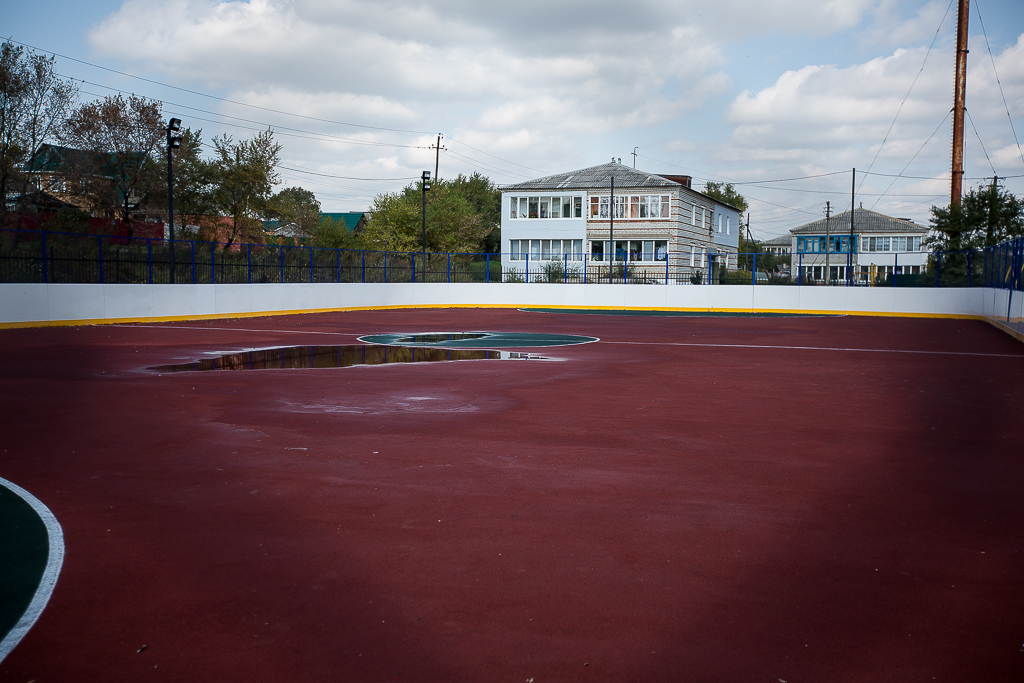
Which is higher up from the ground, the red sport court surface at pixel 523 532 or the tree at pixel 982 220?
the tree at pixel 982 220

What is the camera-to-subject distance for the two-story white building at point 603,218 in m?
57.0

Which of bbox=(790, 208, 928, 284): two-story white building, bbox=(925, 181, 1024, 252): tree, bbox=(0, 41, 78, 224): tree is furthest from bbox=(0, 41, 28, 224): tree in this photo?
bbox=(790, 208, 928, 284): two-story white building

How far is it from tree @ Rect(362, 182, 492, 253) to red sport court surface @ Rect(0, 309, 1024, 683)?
47386 mm

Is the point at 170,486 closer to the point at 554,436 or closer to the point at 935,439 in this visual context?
the point at 554,436

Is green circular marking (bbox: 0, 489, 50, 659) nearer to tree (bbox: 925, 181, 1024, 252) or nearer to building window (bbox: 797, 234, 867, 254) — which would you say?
tree (bbox: 925, 181, 1024, 252)

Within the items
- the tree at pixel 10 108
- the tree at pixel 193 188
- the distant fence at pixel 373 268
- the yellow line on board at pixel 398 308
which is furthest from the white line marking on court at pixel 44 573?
the tree at pixel 193 188

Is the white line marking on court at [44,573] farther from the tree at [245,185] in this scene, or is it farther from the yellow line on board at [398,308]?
the tree at [245,185]

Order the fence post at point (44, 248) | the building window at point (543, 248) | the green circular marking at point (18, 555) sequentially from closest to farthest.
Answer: the green circular marking at point (18, 555) < the fence post at point (44, 248) < the building window at point (543, 248)

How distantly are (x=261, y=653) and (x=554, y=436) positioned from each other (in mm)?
4845

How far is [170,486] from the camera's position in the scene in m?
6.07

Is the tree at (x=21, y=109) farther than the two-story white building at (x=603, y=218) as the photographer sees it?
No

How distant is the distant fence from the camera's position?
2273 cm

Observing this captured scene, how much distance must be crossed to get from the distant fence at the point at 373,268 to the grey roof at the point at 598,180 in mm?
10542

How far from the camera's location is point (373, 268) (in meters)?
36.2
